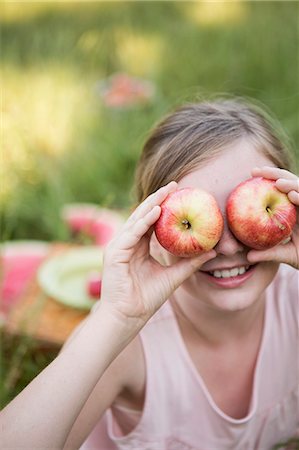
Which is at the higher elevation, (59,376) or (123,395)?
(59,376)

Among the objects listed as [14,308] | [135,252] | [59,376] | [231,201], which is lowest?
[14,308]

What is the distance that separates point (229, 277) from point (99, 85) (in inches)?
123

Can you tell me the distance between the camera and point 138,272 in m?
1.70

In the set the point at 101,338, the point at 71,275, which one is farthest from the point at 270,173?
the point at 71,275

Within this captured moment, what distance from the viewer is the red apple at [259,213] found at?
5.01 feet

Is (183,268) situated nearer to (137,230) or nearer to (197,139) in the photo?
(137,230)

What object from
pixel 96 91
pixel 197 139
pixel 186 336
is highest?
pixel 197 139

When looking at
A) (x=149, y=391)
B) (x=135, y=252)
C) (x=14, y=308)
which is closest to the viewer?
(x=135, y=252)

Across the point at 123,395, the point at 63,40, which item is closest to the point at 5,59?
the point at 63,40

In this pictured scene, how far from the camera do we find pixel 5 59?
210 inches

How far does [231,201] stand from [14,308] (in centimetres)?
142

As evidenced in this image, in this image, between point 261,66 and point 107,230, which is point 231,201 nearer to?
point 107,230

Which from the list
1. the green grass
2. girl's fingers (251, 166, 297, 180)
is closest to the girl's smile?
girl's fingers (251, 166, 297, 180)

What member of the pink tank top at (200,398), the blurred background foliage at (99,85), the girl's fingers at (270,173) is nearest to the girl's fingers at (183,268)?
the girl's fingers at (270,173)
